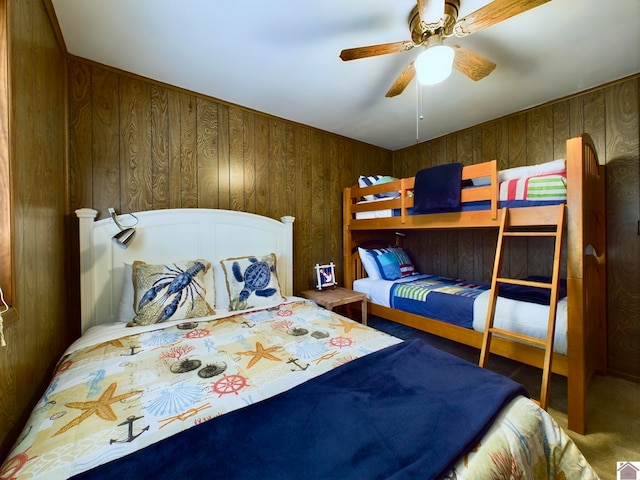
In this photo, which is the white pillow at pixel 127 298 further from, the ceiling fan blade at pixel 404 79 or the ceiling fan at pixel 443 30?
the ceiling fan blade at pixel 404 79

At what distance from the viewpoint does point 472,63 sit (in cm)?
160

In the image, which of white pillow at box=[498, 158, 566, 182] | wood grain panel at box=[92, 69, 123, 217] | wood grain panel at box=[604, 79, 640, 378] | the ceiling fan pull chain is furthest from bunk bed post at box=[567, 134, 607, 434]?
wood grain panel at box=[92, 69, 123, 217]

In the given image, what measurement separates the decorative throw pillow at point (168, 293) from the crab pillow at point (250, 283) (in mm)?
204

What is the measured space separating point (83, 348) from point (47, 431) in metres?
0.71

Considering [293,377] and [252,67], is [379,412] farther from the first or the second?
[252,67]

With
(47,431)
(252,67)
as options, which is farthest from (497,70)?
(47,431)

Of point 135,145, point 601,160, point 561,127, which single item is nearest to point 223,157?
point 135,145

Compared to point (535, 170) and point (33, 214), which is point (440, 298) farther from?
point (33, 214)

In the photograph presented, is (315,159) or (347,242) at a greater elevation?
(315,159)

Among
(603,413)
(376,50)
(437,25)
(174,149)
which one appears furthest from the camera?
(174,149)

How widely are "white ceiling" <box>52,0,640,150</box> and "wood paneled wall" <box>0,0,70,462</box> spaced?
0.39 metres

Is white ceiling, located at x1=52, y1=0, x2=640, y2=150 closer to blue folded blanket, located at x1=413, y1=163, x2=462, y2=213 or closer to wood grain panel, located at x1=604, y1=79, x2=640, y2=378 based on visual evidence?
wood grain panel, located at x1=604, y1=79, x2=640, y2=378

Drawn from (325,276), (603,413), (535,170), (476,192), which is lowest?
(603,413)

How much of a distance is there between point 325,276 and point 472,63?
7.09 ft
